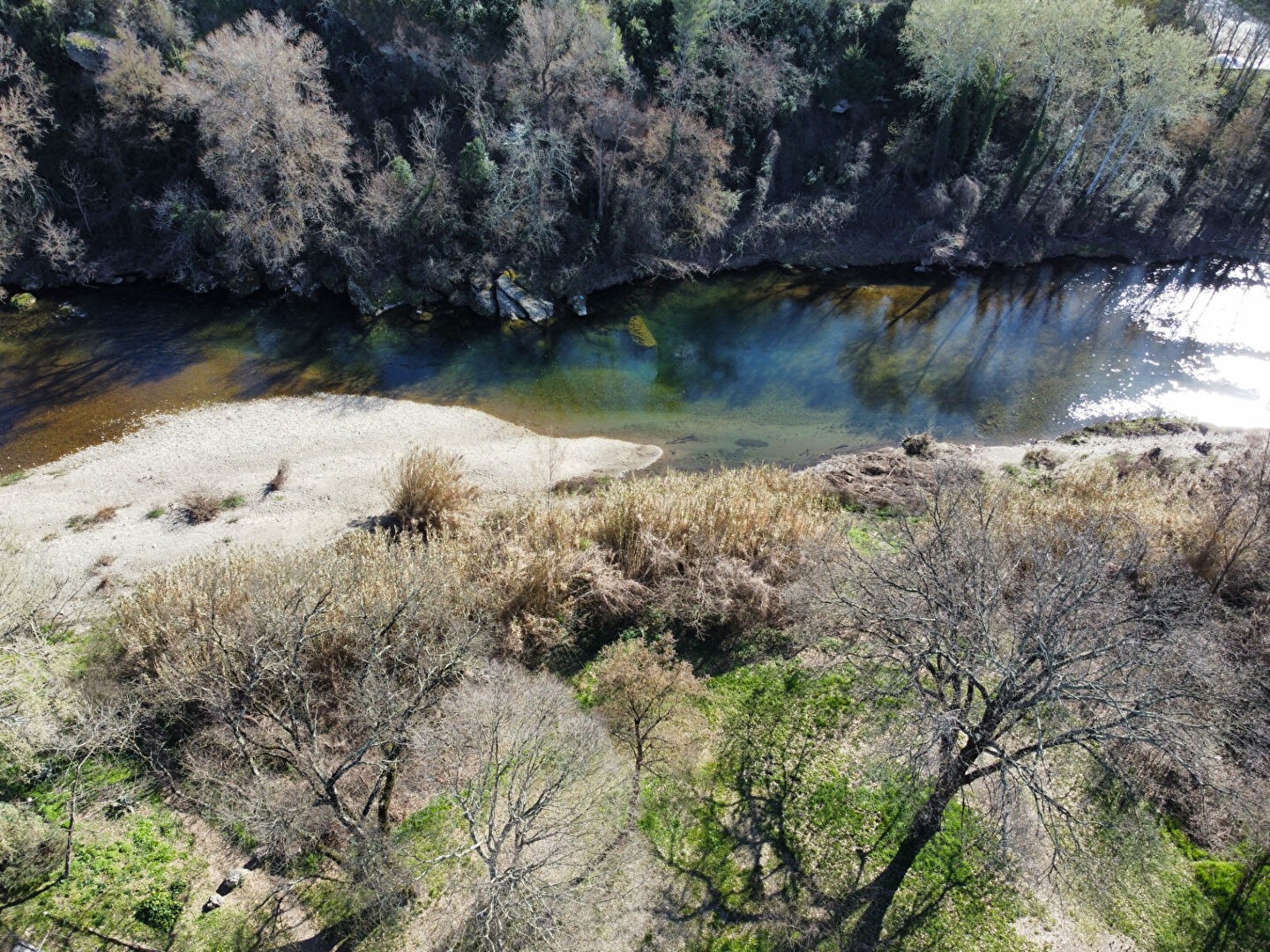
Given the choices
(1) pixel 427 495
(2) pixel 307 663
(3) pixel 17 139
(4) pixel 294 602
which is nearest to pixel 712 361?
(1) pixel 427 495

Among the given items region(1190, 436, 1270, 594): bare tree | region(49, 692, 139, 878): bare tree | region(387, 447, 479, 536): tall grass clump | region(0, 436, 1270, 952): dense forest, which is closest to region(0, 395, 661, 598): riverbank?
region(387, 447, 479, 536): tall grass clump

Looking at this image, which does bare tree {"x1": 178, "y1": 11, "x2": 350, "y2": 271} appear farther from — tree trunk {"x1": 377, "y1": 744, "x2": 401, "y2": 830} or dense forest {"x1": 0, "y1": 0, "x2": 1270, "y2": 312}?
tree trunk {"x1": 377, "y1": 744, "x2": 401, "y2": 830}

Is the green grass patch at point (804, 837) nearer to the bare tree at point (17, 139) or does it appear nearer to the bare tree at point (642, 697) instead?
the bare tree at point (642, 697)

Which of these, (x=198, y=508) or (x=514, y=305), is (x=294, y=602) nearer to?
(x=198, y=508)

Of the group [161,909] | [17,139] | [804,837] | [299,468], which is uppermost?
[17,139]

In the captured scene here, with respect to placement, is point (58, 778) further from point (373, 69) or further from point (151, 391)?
point (373, 69)

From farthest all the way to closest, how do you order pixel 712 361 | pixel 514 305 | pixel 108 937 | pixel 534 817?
pixel 514 305 → pixel 712 361 → pixel 108 937 → pixel 534 817

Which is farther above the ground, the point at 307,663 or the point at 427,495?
the point at 307,663

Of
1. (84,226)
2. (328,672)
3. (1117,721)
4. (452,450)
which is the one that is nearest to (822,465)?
(452,450)
